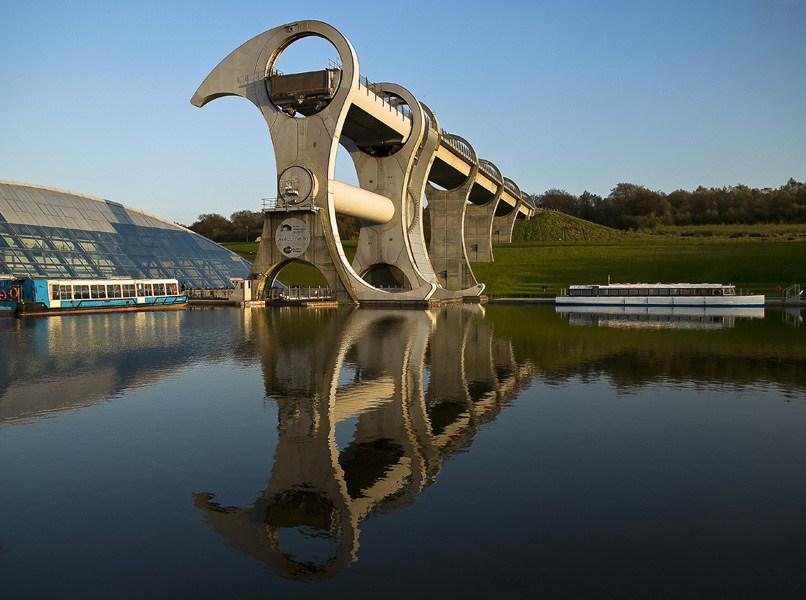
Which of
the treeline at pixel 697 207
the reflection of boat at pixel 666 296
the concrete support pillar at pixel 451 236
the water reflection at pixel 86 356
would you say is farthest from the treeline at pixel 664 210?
the water reflection at pixel 86 356

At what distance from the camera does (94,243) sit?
59375 mm

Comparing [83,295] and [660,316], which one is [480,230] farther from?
[83,295]

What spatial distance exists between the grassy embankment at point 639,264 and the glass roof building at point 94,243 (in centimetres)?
1934

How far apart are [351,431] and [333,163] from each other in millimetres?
40282

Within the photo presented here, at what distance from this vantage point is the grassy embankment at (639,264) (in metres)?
76.6

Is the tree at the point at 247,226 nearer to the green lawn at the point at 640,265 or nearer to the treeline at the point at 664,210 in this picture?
the treeline at the point at 664,210

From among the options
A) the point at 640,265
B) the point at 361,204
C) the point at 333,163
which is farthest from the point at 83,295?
the point at 640,265

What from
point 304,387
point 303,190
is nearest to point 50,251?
point 303,190

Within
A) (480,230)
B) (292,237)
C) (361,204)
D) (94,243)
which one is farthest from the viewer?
(480,230)

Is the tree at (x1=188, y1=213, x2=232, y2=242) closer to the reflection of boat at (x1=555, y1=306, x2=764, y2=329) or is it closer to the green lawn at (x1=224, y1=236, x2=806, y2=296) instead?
the green lawn at (x1=224, y1=236, x2=806, y2=296)

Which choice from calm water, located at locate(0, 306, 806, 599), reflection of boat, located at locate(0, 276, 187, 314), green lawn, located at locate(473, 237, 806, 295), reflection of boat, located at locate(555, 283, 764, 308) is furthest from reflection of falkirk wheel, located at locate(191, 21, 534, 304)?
calm water, located at locate(0, 306, 806, 599)

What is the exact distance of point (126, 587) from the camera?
620cm

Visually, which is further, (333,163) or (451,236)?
(451,236)

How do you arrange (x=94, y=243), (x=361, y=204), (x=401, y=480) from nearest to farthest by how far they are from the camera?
1. (x=401, y=480)
2. (x=361, y=204)
3. (x=94, y=243)
